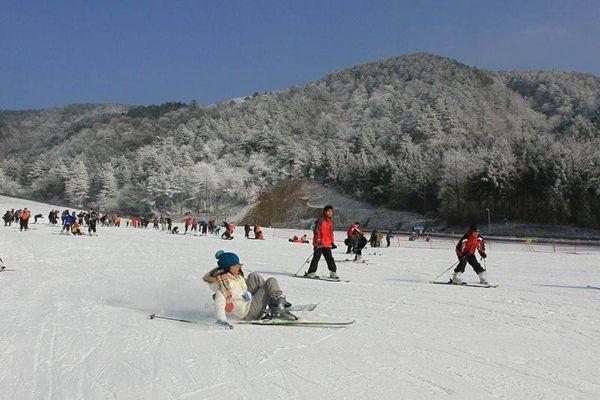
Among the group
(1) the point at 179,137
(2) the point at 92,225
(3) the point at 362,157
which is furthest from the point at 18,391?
(1) the point at 179,137

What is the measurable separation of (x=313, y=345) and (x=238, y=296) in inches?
58.7

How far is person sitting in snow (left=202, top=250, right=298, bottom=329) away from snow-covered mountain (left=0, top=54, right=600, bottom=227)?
150ft

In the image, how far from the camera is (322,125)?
439 ft

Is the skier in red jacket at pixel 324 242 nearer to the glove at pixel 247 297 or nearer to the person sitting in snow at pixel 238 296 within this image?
the person sitting in snow at pixel 238 296

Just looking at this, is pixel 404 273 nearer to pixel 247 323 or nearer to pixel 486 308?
pixel 486 308

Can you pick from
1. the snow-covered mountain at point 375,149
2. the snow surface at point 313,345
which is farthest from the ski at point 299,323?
the snow-covered mountain at point 375,149

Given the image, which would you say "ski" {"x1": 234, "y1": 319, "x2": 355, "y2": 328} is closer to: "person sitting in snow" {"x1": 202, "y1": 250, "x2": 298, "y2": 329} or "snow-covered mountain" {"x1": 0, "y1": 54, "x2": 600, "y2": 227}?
"person sitting in snow" {"x1": 202, "y1": 250, "x2": 298, "y2": 329}

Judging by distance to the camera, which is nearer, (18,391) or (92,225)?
(18,391)

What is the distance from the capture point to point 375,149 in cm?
8594

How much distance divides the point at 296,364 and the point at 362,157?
74.4 metres

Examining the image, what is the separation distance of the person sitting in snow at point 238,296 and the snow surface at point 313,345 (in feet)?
0.93

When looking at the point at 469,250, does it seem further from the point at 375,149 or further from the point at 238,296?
the point at 375,149

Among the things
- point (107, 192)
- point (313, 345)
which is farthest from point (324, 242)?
point (107, 192)

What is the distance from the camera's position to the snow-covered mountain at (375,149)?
52938mm
